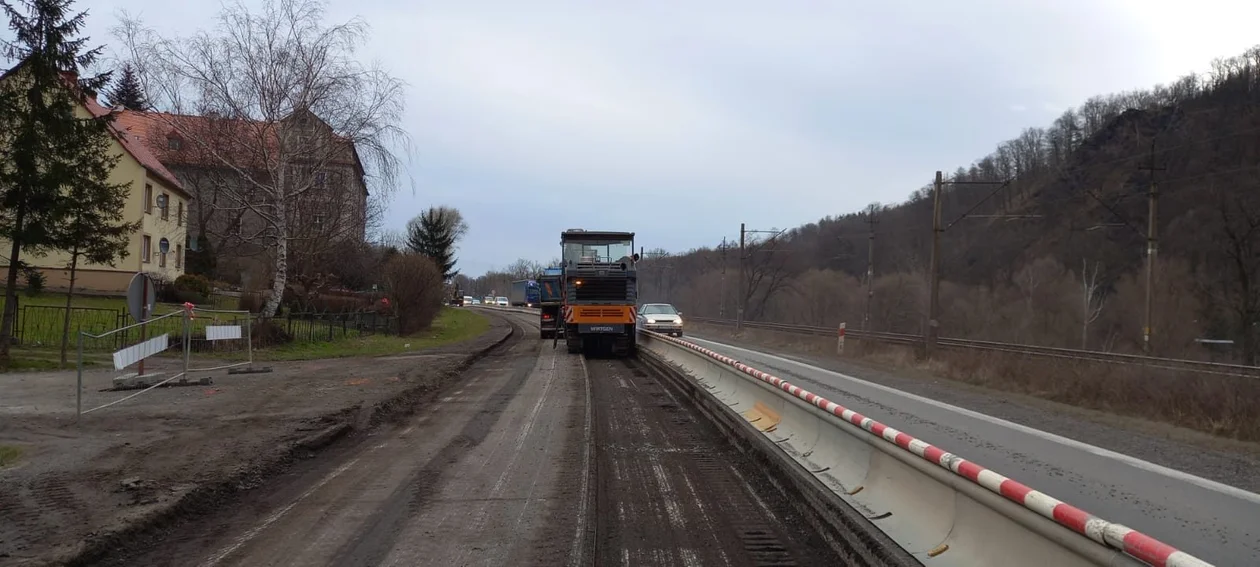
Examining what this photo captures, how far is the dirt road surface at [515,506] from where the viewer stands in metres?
5.49

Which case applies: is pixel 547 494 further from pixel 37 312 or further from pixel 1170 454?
pixel 37 312

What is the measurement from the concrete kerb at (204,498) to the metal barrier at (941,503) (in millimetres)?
5384

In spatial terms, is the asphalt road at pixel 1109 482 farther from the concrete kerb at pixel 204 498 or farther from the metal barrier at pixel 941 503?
the concrete kerb at pixel 204 498

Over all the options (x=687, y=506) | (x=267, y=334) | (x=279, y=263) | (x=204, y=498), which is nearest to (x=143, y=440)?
(x=204, y=498)

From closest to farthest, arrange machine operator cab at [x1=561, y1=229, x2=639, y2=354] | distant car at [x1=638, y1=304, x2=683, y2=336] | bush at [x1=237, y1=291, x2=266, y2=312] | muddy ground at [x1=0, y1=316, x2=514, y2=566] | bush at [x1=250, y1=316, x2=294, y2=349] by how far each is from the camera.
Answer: muddy ground at [x1=0, y1=316, x2=514, y2=566], bush at [x1=250, y1=316, x2=294, y2=349], machine operator cab at [x1=561, y1=229, x2=639, y2=354], bush at [x1=237, y1=291, x2=266, y2=312], distant car at [x1=638, y1=304, x2=683, y2=336]

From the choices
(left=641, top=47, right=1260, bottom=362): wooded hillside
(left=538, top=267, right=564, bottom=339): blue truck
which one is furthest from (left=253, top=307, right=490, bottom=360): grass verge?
(left=641, top=47, right=1260, bottom=362): wooded hillside

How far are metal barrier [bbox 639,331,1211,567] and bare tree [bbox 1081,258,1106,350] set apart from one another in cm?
4958

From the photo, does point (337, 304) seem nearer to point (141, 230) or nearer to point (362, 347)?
point (141, 230)

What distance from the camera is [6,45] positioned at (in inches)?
652

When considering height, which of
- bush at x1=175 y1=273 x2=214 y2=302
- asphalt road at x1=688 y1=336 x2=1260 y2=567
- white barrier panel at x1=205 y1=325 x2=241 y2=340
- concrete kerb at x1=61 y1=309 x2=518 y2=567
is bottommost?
concrete kerb at x1=61 y1=309 x2=518 y2=567

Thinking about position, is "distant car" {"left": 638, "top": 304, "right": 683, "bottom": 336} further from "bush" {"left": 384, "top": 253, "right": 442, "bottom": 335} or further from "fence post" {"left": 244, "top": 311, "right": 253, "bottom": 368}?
"fence post" {"left": 244, "top": 311, "right": 253, "bottom": 368}

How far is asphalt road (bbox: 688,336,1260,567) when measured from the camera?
5574 mm

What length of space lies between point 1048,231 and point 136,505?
231 feet

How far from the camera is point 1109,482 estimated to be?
7.55 metres
